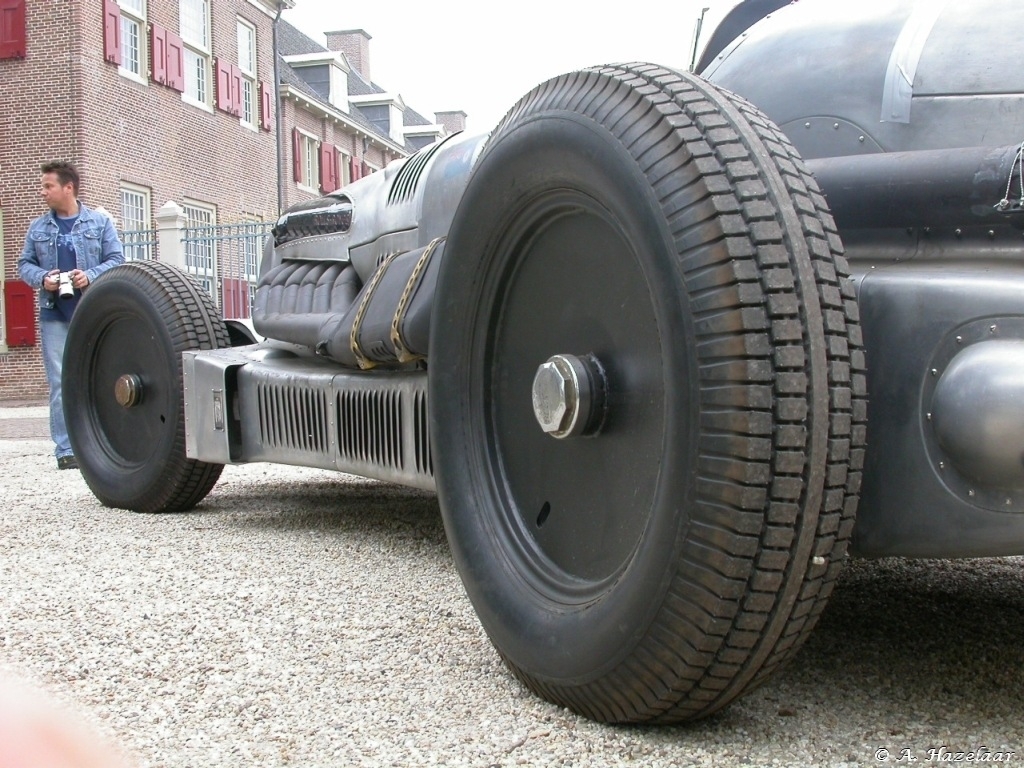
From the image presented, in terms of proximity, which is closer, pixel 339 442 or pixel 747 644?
pixel 747 644

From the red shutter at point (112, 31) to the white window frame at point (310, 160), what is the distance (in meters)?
7.70

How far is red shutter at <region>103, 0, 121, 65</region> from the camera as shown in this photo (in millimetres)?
16859

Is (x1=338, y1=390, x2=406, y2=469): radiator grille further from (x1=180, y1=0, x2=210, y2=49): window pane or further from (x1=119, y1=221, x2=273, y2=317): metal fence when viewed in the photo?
(x1=180, y1=0, x2=210, y2=49): window pane

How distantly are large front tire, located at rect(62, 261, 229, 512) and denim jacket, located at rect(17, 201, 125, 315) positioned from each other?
190 centimetres

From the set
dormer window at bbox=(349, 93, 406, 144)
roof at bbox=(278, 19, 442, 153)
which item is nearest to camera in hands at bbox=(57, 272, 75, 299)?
roof at bbox=(278, 19, 442, 153)

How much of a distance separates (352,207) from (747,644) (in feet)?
8.54

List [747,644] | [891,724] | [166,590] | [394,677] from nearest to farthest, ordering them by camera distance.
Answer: [747,644]
[891,724]
[394,677]
[166,590]

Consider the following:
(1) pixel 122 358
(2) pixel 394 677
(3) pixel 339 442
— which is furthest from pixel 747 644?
(1) pixel 122 358

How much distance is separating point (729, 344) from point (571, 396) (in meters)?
0.40

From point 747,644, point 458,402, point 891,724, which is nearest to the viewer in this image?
point 747,644

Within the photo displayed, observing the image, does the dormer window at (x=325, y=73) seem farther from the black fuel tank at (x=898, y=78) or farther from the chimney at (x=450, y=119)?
the black fuel tank at (x=898, y=78)

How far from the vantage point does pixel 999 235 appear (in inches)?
72.3

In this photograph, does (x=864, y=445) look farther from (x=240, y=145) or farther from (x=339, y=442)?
(x=240, y=145)

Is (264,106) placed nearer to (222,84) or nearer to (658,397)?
(222,84)
